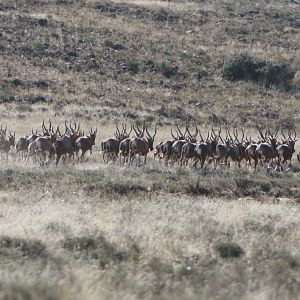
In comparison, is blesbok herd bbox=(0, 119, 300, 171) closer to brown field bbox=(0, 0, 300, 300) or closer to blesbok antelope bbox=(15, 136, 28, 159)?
blesbok antelope bbox=(15, 136, 28, 159)

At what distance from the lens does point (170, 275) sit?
1038 cm

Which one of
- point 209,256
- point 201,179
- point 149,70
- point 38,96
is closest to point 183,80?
point 149,70

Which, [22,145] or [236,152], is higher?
[236,152]

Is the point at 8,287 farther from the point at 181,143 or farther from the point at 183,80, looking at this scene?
the point at 183,80

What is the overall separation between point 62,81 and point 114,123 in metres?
11.5

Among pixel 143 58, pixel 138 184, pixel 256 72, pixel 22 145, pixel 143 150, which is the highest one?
pixel 138 184

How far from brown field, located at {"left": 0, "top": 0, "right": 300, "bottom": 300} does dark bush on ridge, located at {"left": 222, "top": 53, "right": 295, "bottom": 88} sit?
3.42 ft

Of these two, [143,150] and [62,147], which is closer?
[62,147]

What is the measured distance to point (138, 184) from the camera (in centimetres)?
2003

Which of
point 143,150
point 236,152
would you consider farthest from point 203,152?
point 143,150

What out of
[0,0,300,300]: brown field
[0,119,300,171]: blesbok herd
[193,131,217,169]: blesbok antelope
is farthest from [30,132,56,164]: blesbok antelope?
[193,131,217,169]: blesbok antelope

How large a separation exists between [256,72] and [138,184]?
3769 centimetres

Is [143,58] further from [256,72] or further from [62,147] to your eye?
[62,147]

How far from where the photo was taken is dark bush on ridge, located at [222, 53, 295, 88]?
55531mm
